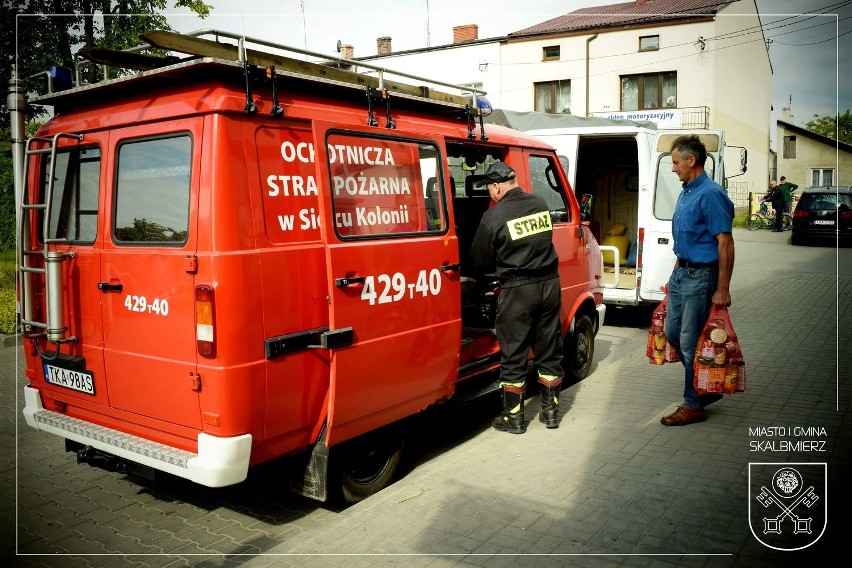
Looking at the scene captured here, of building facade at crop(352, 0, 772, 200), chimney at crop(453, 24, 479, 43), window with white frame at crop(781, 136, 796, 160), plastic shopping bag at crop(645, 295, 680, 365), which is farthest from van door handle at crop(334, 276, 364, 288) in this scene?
window with white frame at crop(781, 136, 796, 160)

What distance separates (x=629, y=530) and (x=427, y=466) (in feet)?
5.09

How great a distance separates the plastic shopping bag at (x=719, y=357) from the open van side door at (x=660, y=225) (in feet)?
13.3

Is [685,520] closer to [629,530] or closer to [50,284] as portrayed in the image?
[629,530]

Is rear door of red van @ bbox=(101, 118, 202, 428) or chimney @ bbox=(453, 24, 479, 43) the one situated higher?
chimney @ bbox=(453, 24, 479, 43)

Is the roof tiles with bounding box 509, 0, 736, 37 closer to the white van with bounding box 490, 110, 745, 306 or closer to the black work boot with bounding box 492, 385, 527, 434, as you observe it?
the white van with bounding box 490, 110, 745, 306

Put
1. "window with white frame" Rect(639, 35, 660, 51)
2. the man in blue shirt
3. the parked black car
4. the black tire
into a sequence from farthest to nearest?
"window with white frame" Rect(639, 35, 660, 51)
the black tire
the parked black car
the man in blue shirt

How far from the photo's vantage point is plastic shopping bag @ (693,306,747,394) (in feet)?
15.9

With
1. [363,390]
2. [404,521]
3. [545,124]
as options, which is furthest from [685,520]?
[545,124]

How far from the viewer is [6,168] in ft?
46.0

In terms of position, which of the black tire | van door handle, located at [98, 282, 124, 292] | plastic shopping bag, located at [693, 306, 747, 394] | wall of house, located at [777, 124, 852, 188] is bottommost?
plastic shopping bag, located at [693, 306, 747, 394]

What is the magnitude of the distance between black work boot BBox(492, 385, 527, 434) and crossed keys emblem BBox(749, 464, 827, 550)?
1.63m

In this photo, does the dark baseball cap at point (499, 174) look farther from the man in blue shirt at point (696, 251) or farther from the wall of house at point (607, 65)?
the wall of house at point (607, 65)

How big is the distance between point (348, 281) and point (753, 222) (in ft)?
88.4

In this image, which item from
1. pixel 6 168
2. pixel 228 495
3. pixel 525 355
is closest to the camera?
pixel 228 495
